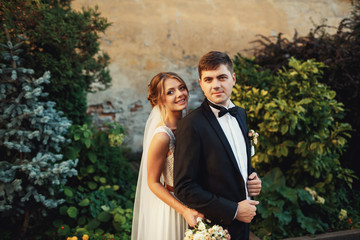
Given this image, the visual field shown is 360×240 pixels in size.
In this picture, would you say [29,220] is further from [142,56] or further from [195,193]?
[142,56]

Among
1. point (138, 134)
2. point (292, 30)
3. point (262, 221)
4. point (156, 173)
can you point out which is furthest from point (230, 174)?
point (292, 30)

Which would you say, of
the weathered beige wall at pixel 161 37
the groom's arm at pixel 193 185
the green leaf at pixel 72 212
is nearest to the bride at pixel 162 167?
the groom's arm at pixel 193 185

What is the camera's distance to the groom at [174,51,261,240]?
1.53 meters

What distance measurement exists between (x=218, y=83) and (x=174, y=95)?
1.33 ft

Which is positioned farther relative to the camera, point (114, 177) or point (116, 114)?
point (116, 114)

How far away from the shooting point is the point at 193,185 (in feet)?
5.03

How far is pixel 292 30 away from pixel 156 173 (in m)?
6.19

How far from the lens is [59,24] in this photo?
126 inches

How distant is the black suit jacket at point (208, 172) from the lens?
152 centimetres

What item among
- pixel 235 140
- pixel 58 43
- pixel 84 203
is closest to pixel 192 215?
pixel 235 140

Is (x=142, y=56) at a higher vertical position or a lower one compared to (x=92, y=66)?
higher

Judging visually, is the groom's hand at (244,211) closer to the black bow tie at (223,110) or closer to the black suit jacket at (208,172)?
the black suit jacket at (208,172)

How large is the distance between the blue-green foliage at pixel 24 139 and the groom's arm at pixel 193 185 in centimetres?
184

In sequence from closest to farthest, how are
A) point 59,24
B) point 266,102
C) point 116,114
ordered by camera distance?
1. point 59,24
2. point 266,102
3. point 116,114
